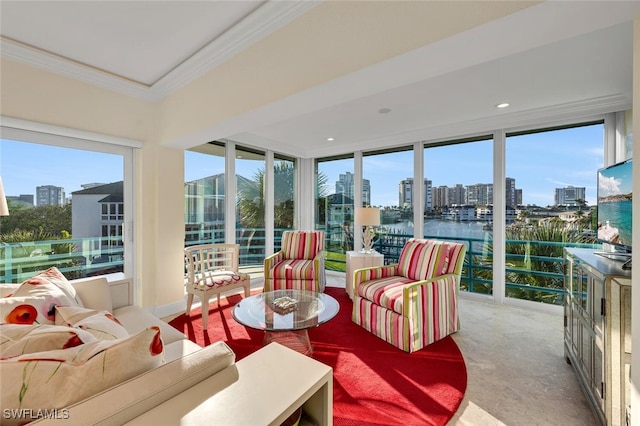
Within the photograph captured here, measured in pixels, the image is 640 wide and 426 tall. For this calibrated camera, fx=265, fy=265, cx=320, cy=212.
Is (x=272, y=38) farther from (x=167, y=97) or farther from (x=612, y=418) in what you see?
(x=612, y=418)

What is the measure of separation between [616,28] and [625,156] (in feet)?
5.89

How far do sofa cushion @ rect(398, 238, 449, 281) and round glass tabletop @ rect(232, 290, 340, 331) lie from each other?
3.20 ft

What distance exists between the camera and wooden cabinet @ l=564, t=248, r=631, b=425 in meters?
1.32

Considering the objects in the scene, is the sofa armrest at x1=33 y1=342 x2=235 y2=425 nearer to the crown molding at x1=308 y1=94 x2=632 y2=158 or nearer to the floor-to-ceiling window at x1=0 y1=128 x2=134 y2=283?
the floor-to-ceiling window at x1=0 y1=128 x2=134 y2=283

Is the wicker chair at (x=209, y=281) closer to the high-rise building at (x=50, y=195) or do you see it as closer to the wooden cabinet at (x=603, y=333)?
the high-rise building at (x=50, y=195)

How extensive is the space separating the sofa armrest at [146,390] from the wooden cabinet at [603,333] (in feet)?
6.11

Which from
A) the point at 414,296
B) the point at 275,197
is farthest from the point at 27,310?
the point at 275,197

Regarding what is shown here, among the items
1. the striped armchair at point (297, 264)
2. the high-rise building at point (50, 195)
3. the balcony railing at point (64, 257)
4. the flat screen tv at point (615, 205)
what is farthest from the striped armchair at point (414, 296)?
the high-rise building at point (50, 195)

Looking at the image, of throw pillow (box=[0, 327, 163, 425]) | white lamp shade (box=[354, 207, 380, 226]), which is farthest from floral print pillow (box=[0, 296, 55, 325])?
white lamp shade (box=[354, 207, 380, 226])

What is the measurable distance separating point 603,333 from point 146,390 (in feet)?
6.97

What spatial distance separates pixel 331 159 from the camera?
538 cm

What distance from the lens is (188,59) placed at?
245 cm

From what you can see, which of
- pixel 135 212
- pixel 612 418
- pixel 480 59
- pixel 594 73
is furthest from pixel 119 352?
pixel 594 73

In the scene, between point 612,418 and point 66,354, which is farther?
point 612,418
